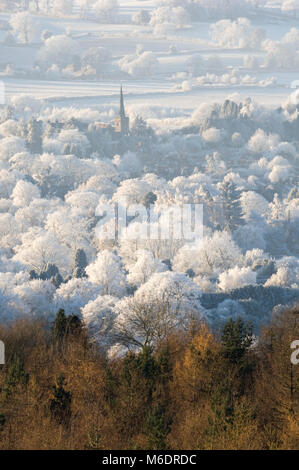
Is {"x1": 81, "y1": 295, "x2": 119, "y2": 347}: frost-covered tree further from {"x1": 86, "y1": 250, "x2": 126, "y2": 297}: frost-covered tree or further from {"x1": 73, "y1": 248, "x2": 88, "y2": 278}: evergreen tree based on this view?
{"x1": 73, "y1": 248, "x2": 88, "y2": 278}: evergreen tree

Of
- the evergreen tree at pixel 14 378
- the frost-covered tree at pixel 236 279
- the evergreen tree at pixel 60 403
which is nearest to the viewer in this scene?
the evergreen tree at pixel 14 378

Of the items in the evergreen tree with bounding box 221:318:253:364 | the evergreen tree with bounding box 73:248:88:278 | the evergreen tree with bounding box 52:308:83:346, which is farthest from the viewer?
the evergreen tree with bounding box 73:248:88:278

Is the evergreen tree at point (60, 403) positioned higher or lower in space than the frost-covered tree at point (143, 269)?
higher

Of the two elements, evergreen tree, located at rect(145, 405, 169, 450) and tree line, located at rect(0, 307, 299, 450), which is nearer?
evergreen tree, located at rect(145, 405, 169, 450)

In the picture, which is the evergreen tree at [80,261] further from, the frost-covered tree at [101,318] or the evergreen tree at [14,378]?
the evergreen tree at [14,378]

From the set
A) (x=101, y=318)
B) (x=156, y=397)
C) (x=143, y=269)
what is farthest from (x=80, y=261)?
(x=156, y=397)

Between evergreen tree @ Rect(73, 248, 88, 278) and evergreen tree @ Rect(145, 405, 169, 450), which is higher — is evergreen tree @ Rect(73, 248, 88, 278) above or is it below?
below

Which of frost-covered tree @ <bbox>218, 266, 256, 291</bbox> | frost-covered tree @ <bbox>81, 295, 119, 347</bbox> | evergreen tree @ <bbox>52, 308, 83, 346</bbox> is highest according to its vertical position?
evergreen tree @ <bbox>52, 308, 83, 346</bbox>

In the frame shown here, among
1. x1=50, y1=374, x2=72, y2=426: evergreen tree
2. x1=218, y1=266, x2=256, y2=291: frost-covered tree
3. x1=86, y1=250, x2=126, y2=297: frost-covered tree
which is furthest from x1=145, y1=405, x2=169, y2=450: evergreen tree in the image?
x1=218, y1=266, x2=256, y2=291: frost-covered tree

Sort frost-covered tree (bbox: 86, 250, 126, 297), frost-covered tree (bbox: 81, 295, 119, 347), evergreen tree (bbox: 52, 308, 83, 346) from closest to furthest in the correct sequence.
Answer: evergreen tree (bbox: 52, 308, 83, 346) → frost-covered tree (bbox: 81, 295, 119, 347) → frost-covered tree (bbox: 86, 250, 126, 297)

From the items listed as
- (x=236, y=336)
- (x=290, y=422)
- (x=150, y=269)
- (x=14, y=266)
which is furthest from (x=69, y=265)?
(x=290, y=422)

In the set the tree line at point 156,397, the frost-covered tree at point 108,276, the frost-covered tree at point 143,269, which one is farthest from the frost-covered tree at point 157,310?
the frost-covered tree at point 143,269

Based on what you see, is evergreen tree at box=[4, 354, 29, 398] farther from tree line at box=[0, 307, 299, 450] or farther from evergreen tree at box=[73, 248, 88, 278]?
evergreen tree at box=[73, 248, 88, 278]
